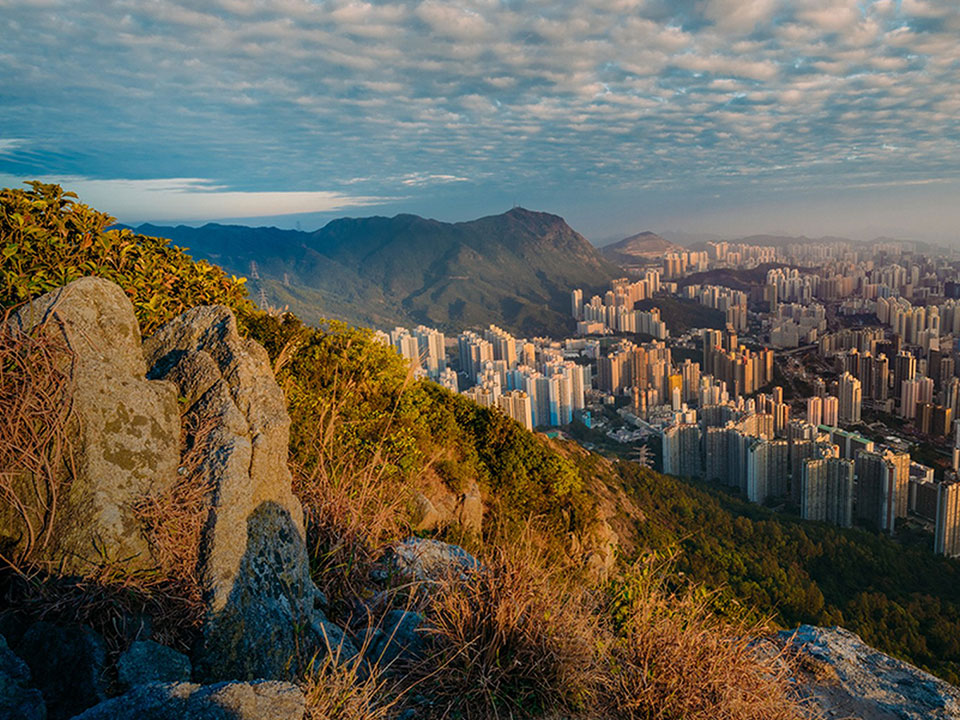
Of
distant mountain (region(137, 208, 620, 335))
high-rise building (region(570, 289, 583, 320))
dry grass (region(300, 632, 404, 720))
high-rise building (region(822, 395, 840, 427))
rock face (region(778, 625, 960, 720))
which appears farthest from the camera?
distant mountain (region(137, 208, 620, 335))

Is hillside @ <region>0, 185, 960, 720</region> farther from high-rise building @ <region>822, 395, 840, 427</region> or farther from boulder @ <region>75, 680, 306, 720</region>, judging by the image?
→ high-rise building @ <region>822, 395, 840, 427</region>

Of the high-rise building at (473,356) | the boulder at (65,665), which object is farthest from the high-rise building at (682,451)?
the boulder at (65,665)

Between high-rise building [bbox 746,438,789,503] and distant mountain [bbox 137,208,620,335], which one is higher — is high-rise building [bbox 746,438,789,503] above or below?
below

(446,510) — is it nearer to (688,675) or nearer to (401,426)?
(401,426)

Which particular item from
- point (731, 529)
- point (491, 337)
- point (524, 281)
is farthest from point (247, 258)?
point (731, 529)

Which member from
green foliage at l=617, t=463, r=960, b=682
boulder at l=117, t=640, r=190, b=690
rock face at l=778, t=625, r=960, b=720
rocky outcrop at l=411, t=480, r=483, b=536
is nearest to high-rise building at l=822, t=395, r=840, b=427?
green foliage at l=617, t=463, r=960, b=682

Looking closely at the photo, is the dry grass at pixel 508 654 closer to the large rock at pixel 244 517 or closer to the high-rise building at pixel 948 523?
the large rock at pixel 244 517
